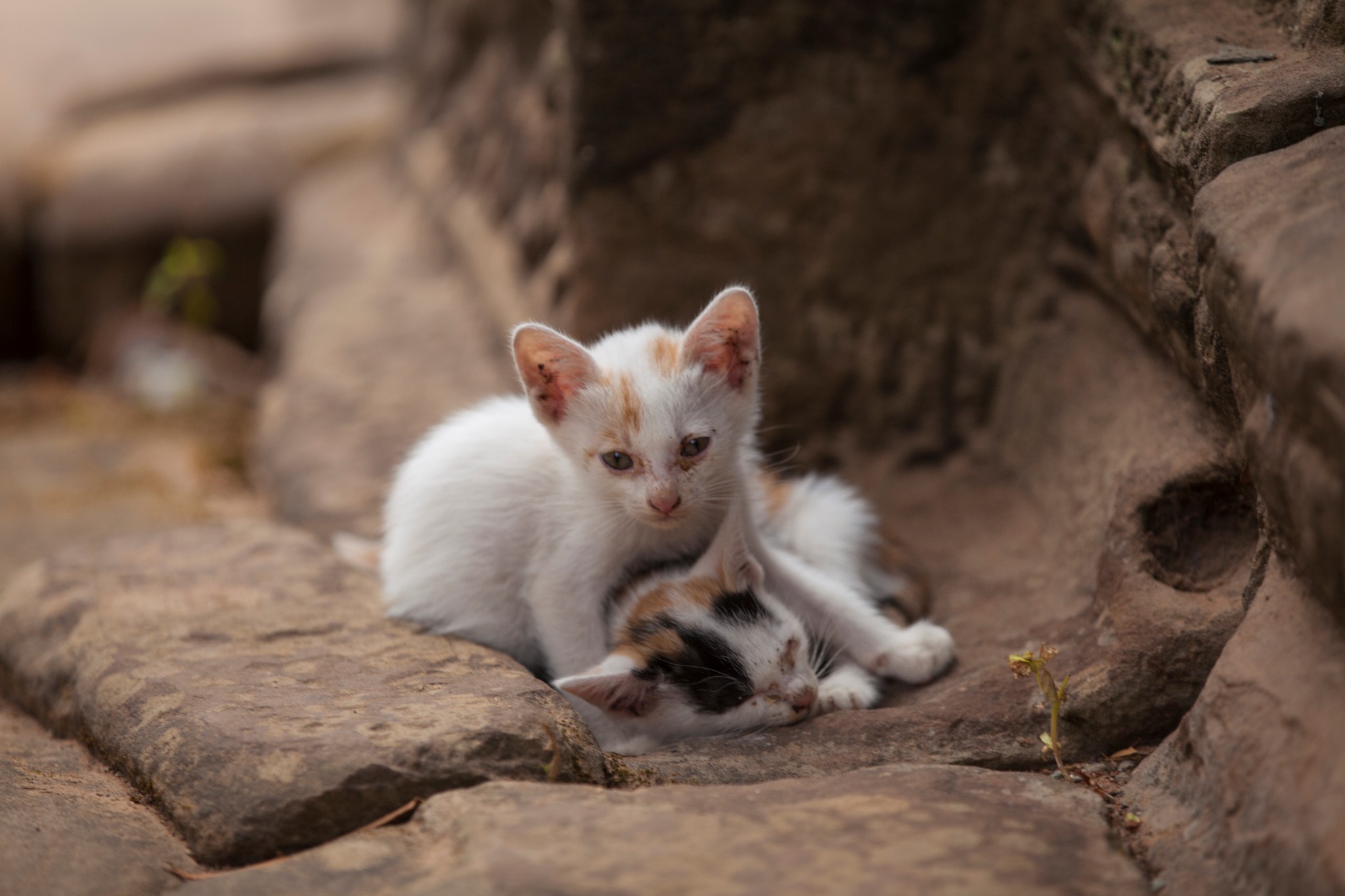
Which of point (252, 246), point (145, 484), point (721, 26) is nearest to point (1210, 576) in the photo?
point (721, 26)

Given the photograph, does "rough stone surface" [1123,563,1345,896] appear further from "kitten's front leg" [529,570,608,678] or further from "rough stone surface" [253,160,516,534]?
"rough stone surface" [253,160,516,534]

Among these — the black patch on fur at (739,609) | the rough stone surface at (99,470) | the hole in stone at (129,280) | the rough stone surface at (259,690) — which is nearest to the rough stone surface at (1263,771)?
the black patch on fur at (739,609)

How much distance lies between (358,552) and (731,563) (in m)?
1.28

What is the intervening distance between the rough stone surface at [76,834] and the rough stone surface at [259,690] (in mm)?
53

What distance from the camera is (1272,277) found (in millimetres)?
2072

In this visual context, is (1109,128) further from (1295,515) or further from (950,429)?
(1295,515)

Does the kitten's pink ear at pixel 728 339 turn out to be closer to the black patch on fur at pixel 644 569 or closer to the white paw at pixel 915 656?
the black patch on fur at pixel 644 569

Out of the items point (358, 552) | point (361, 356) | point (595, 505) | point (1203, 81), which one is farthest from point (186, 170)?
point (1203, 81)

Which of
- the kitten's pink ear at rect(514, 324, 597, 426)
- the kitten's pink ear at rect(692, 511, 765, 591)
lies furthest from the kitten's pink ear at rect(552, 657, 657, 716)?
the kitten's pink ear at rect(514, 324, 597, 426)

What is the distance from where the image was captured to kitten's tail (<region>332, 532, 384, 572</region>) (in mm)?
3627

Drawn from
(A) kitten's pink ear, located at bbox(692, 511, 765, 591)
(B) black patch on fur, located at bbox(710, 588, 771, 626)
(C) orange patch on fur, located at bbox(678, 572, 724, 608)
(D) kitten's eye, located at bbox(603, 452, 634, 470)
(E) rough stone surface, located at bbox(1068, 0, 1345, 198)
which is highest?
(E) rough stone surface, located at bbox(1068, 0, 1345, 198)

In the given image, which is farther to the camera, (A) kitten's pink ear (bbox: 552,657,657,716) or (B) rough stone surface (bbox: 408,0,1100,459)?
(B) rough stone surface (bbox: 408,0,1100,459)

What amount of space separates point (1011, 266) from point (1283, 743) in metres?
2.23

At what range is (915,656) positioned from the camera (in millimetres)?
3053
